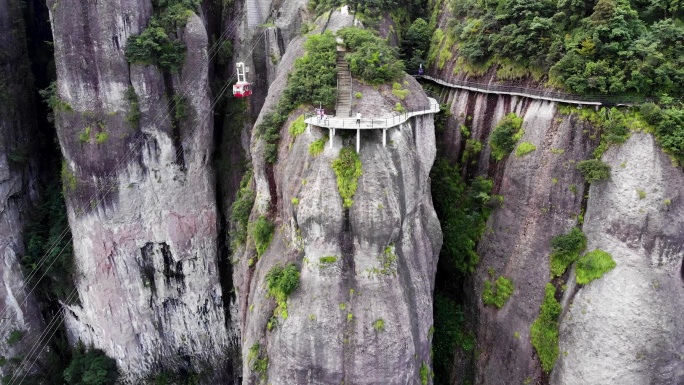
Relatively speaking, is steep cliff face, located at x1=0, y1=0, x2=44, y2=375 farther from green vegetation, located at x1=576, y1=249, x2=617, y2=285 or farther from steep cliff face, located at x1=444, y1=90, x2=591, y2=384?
green vegetation, located at x1=576, y1=249, x2=617, y2=285

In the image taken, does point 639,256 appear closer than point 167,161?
Yes

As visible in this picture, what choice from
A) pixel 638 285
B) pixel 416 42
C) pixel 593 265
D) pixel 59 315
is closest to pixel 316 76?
pixel 416 42

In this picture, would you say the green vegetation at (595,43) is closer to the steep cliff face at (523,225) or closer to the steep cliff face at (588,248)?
the steep cliff face at (588,248)

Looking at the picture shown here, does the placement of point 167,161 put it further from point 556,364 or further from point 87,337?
point 556,364

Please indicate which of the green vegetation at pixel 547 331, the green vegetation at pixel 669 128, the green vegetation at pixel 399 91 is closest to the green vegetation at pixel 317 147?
the green vegetation at pixel 399 91

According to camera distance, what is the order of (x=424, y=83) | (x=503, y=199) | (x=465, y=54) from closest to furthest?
(x=503, y=199) < (x=465, y=54) < (x=424, y=83)

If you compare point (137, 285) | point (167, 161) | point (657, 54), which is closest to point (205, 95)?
point (167, 161)

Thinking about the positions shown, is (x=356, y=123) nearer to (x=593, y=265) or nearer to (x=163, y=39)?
(x=593, y=265)
